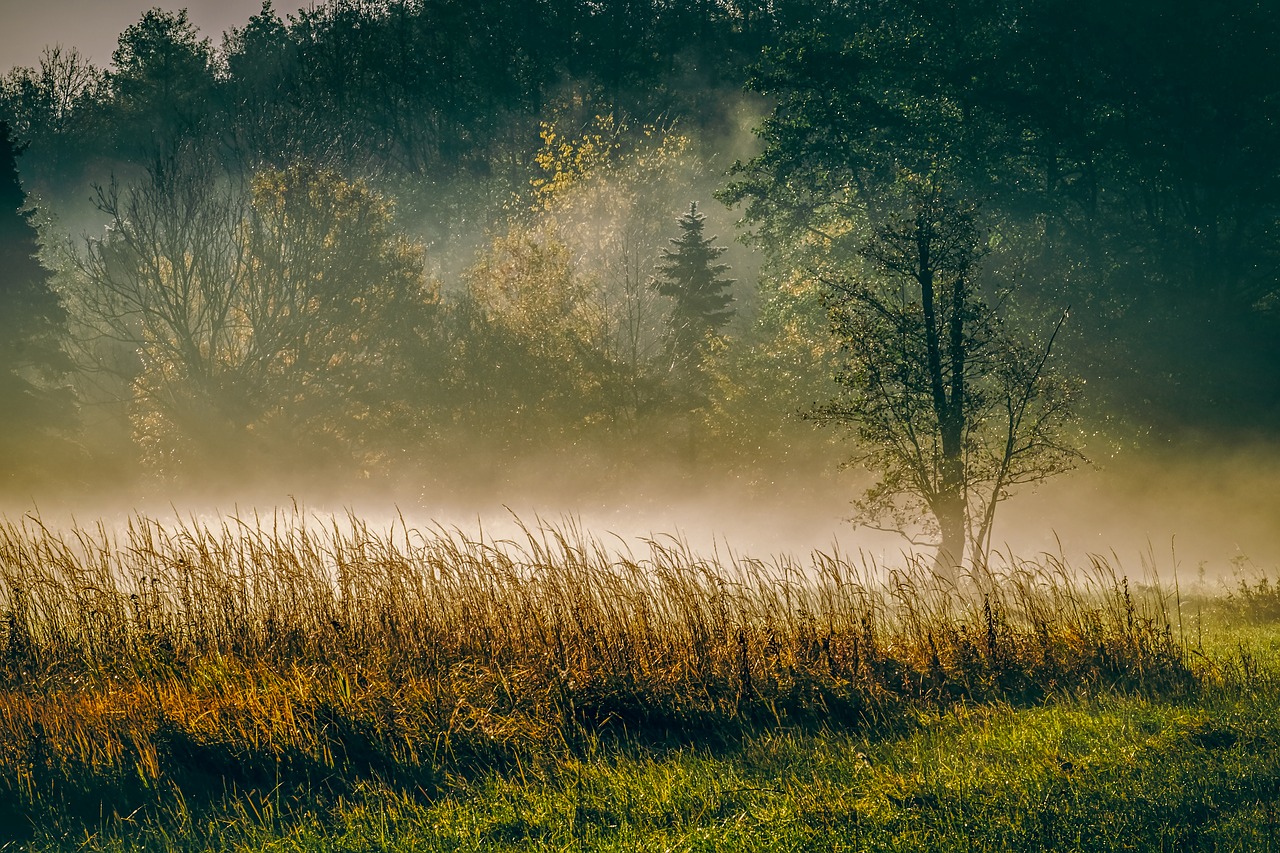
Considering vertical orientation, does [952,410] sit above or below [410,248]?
below

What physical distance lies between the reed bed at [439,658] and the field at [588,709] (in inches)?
→ 1.0

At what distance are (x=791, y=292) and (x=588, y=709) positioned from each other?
25.5 metres

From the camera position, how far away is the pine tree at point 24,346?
3023 cm

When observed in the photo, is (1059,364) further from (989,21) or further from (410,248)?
(410,248)

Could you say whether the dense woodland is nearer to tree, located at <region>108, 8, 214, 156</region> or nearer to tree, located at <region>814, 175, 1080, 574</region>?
tree, located at <region>814, 175, 1080, 574</region>

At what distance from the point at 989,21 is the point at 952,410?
1919 cm

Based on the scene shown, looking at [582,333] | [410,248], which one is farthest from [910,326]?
[410,248]

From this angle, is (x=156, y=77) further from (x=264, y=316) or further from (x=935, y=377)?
(x=935, y=377)

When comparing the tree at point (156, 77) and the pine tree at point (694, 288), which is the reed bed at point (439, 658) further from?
the tree at point (156, 77)

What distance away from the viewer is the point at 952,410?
17812 mm

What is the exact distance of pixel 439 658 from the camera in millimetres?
8242

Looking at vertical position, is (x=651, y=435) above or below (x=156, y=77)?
below

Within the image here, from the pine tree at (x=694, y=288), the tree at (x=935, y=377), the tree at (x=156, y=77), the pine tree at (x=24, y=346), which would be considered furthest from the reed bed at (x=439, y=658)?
the tree at (x=156, y=77)

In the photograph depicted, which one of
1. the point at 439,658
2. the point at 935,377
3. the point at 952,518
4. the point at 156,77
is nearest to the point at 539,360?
the point at 952,518
